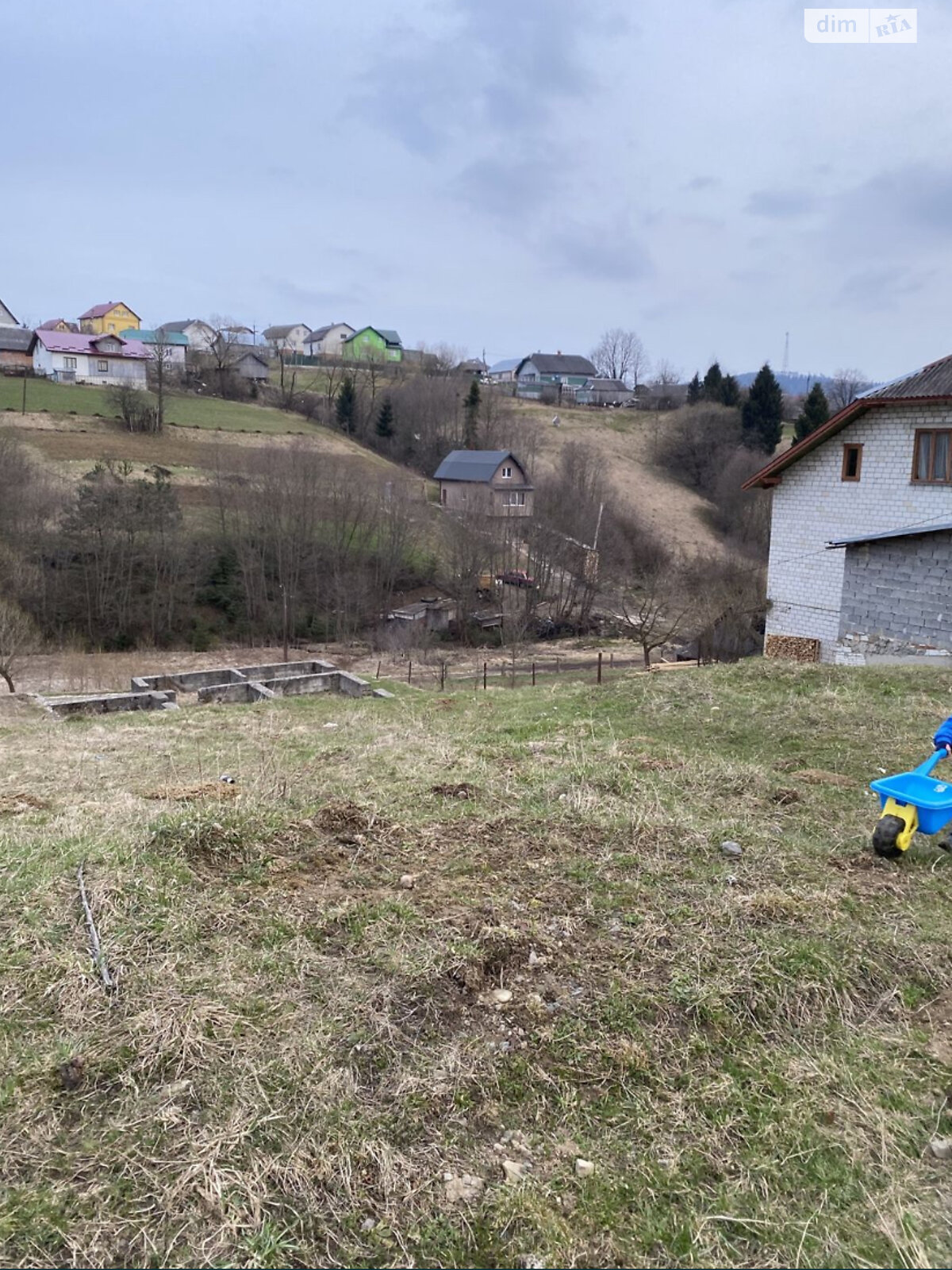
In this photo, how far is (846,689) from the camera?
32.7 ft

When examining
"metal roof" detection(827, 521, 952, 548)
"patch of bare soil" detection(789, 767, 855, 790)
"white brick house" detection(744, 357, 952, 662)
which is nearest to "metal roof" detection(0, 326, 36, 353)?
"white brick house" detection(744, 357, 952, 662)

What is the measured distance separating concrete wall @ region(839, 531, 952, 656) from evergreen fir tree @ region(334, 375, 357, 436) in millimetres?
48814

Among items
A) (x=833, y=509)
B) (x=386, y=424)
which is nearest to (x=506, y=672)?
(x=833, y=509)

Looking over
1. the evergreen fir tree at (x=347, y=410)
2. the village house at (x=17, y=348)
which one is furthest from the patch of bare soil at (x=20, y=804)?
the village house at (x=17, y=348)

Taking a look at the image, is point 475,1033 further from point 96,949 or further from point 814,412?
point 814,412

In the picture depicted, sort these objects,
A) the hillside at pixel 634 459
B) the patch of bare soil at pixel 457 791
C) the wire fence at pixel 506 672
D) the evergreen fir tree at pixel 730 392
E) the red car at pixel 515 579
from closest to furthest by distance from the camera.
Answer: the patch of bare soil at pixel 457 791 < the wire fence at pixel 506 672 < the red car at pixel 515 579 < the hillside at pixel 634 459 < the evergreen fir tree at pixel 730 392

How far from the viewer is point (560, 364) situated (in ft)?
301

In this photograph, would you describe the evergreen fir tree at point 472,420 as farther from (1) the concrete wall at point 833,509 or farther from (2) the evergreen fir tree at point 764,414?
(1) the concrete wall at point 833,509

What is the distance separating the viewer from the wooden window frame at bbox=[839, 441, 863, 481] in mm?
18062

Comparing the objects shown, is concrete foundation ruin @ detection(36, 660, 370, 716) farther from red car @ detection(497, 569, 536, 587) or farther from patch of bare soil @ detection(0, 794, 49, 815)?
red car @ detection(497, 569, 536, 587)

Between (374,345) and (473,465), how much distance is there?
165 ft

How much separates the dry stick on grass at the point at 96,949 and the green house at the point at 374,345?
8801cm

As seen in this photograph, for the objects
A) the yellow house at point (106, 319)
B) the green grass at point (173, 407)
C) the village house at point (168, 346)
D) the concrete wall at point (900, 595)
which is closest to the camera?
the concrete wall at point (900, 595)

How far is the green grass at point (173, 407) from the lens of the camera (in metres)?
48.5
